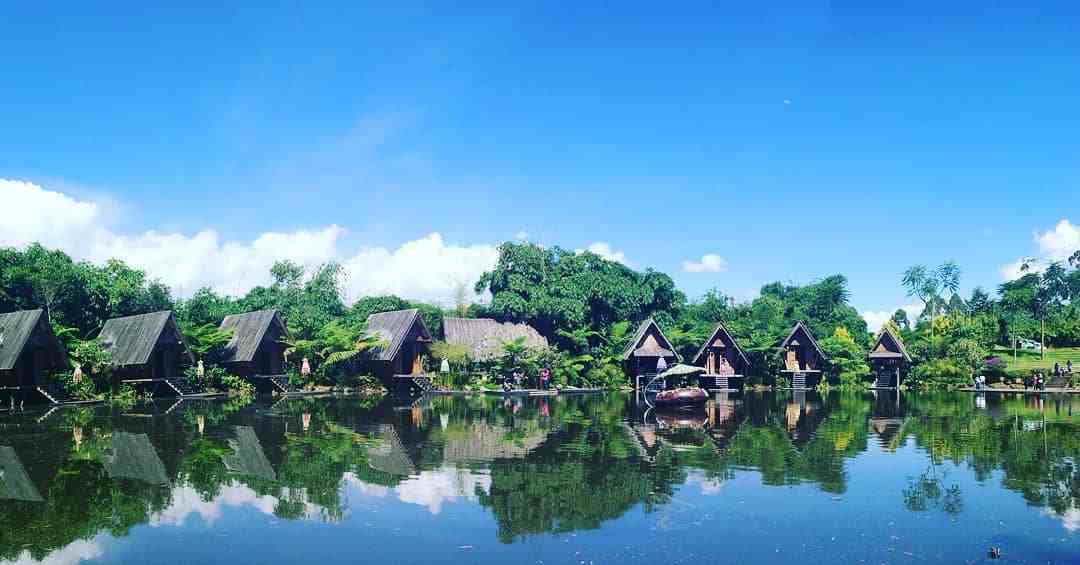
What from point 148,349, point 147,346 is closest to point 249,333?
point 147,346

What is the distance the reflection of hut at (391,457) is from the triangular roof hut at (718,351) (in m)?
26.4

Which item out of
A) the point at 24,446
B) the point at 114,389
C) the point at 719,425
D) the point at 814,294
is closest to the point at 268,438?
the point at 24,446

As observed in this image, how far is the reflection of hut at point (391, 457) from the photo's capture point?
52.0 feet

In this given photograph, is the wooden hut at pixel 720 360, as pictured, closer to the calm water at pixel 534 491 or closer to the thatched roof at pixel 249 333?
the calm water at pixel 534 491

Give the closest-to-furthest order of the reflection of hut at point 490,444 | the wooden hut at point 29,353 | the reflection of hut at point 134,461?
the reflection of hut at point 134,461
the reflection of hut at point 490,444
the wooden hut at point 29,353

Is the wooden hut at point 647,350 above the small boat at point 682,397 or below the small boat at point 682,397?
above

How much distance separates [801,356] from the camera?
4647cm

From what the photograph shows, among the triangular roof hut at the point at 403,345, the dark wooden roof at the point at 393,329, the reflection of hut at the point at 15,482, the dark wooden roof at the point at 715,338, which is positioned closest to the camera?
the reflection of hut at the point at 15,482

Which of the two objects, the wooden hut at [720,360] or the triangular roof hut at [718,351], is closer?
the wooden hut at [720,360]

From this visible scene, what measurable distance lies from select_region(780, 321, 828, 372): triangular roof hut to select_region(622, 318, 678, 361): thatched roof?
7.46 meters

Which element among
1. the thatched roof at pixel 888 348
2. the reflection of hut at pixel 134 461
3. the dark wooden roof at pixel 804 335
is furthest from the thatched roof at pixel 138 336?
the thatched roof at pixel 888 348

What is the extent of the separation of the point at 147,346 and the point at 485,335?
17.5m

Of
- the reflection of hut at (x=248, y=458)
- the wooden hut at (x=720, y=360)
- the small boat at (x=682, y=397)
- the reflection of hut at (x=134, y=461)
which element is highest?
the wooden hut at (x=720, y=360)

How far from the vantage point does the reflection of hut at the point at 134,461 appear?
1525cm
